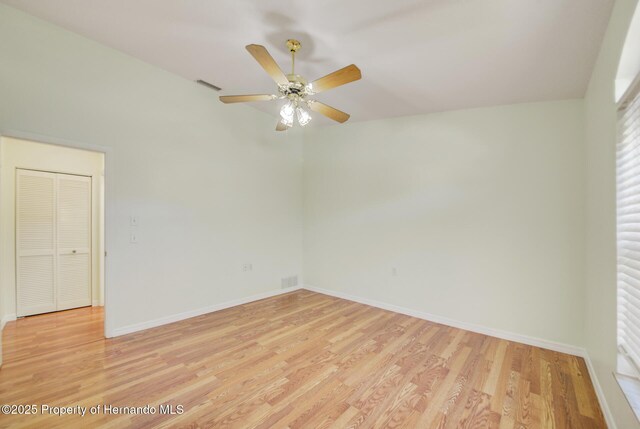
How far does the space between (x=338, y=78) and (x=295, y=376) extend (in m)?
2.37

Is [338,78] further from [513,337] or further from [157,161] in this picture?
[513,337]

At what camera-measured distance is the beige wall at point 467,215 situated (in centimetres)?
284

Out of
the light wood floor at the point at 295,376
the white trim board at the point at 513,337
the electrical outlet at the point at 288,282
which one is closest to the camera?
the light wood floor at the point at 295,376

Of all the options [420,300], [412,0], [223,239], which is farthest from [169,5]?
[420,300]

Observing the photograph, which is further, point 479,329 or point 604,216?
point 479,329

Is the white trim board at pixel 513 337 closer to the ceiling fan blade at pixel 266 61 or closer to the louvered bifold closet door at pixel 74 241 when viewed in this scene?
the ceiling fan blade at pixel 266 61

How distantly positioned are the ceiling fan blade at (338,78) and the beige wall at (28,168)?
321 centimetres

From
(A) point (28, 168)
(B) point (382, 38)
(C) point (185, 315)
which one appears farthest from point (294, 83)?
(A) point (28, 168)

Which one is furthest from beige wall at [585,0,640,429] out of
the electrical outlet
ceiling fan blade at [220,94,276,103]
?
the electrical outlet

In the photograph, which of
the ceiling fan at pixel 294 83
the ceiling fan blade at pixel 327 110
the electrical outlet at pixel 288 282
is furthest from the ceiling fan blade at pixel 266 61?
the electrical outlet at pixel 288 282

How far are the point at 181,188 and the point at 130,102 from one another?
1043 millimetres

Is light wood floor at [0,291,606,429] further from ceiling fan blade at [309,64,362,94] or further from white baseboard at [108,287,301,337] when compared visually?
ceiling fan blade at [309,64,362,94]

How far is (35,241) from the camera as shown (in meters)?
3.50

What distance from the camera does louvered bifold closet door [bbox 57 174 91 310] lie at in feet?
12.2
